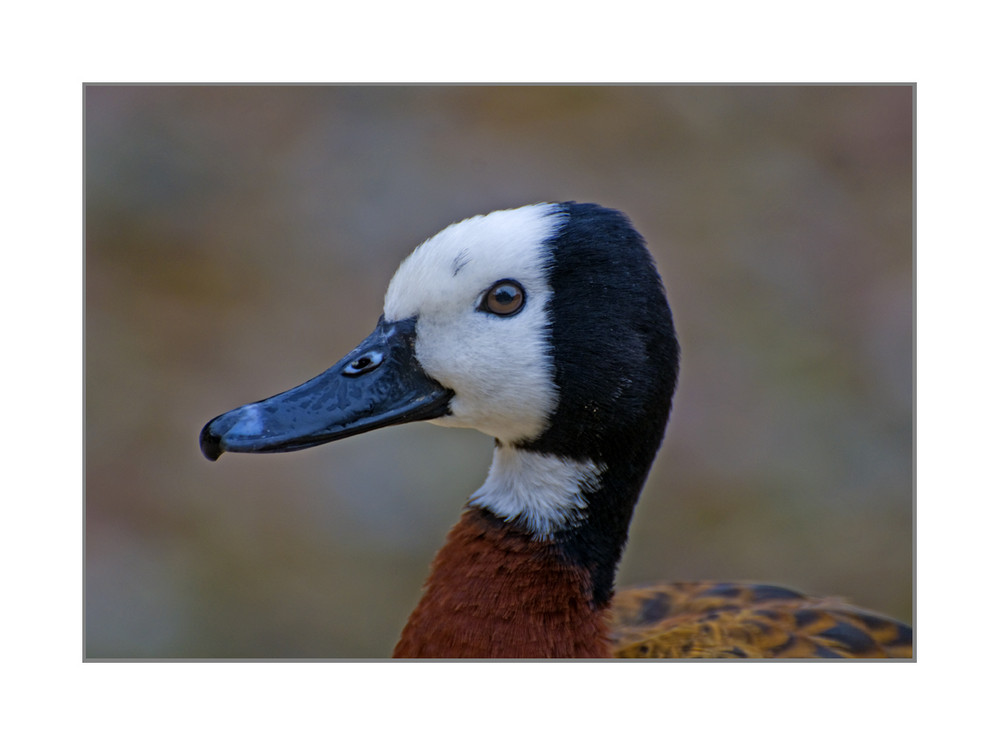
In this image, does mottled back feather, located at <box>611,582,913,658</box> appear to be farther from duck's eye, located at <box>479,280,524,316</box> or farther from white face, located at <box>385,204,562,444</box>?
duck's eye, located at <box>479,280,524,316</box>

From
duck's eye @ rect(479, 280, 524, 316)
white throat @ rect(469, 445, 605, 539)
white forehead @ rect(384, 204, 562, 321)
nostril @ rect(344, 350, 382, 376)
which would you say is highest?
white forehead @ rect(384, 204, 562, 321)

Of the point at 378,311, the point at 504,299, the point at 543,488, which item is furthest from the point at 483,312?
the point at 378,311

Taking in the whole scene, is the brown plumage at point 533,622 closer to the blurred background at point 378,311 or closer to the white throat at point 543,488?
the white throat at point 543,488

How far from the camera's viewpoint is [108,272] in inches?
85.7

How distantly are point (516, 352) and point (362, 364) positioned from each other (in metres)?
0.26

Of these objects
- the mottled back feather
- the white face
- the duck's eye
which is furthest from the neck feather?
the duck's eye

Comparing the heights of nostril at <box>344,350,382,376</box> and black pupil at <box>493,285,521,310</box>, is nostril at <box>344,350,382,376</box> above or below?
below

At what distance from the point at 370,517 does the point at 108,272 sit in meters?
1.07

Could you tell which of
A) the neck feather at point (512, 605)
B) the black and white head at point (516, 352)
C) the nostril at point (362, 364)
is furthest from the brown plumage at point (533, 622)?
the nostril at point (362, 364)

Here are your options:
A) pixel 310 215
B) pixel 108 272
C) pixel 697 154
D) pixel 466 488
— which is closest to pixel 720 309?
pixel 697 154

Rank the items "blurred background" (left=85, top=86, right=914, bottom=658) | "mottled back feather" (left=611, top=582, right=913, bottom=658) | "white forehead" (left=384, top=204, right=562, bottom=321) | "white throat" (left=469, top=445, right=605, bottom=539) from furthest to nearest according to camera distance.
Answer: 1. "blurred background" (left=85, top=86, right=914, bottom=658)
2. "mottled back feather" (left=611, top=582, right=913, bottom=658)
3. "white throat" (left=469, top=445, right=605, bottom=539)
4. "white forehead" (left=384, top=204, right=562, bottom=321)

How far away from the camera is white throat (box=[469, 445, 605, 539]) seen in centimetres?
160

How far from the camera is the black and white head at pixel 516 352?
147 cm

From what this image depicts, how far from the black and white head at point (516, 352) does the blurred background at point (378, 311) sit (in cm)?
70
